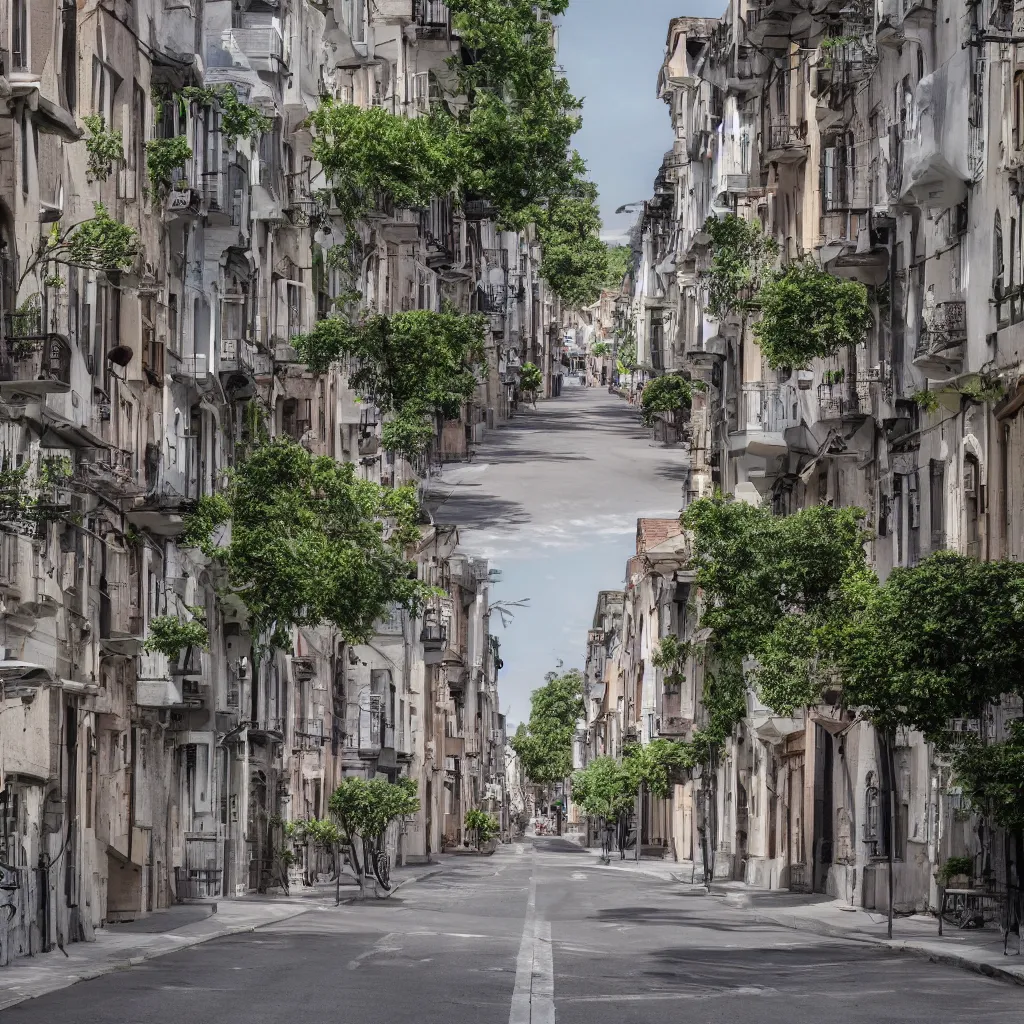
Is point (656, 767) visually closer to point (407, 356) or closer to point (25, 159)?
point (407, 356)

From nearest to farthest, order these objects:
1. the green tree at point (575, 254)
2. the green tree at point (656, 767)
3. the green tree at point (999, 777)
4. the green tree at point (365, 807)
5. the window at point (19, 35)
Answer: the green tree at point (999, 777) → the window at point (19, 35) → the green tree at point (365, 807) → the green tree at point (656, 767) → the green tree at point (575, 254)

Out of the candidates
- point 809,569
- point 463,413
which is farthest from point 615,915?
point 463,413

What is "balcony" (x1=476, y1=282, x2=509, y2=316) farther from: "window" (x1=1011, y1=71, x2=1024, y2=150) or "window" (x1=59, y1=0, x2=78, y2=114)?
"window" (x1=1011, y1=71, x2=1024, y2=150)

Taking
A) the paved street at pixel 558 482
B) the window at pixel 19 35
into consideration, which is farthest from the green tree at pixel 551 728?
the window at pixel 19 35

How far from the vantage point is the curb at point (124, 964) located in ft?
66.4

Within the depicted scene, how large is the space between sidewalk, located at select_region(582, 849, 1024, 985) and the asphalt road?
1.48 ft

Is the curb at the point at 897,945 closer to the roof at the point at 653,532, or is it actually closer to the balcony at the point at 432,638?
the balcony at the point at 432,638

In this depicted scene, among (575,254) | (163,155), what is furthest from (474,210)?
(163,155)

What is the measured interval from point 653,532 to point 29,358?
68137 mm

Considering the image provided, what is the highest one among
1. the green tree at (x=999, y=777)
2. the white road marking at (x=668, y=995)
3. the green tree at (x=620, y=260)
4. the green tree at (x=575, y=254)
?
the green tree at (x=620, y=260)

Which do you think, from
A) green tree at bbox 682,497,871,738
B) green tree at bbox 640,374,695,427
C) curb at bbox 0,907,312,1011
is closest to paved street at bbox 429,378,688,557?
green tree at bbox 640,374,695,427

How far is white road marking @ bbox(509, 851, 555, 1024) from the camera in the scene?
18.0 m

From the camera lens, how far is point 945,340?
1411 inches

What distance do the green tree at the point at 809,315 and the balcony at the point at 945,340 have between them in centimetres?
469
